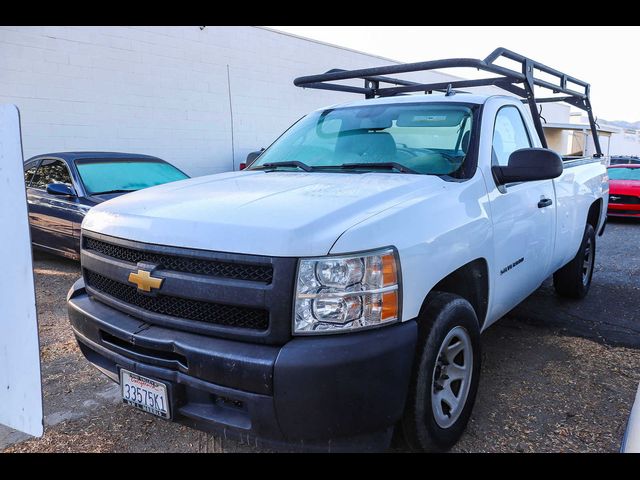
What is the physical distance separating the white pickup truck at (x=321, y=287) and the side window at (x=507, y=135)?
52mm

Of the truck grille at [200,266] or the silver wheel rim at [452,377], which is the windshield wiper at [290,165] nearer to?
the truck grille at [200,266]

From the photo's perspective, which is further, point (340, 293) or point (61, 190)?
point (61, 190)

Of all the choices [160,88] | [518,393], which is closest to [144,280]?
[518,393]

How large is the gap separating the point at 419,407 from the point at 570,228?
283 centimetres

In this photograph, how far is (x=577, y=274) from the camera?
16.4 feet

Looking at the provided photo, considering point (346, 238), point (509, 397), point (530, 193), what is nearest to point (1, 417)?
point (346, 238)

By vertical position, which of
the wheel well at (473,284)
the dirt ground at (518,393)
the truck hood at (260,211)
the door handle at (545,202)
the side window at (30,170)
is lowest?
the dirt ground at (518,393)

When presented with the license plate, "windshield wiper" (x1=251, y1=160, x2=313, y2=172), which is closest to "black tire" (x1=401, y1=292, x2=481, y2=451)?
the license plate

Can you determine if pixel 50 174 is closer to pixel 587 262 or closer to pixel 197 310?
pixel 197 310

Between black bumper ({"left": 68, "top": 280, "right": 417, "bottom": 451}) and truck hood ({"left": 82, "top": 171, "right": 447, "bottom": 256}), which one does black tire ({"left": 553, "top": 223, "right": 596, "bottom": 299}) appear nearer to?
truck hood ({"left": 82, "top": 171, "right": 447, "bottom": 256})

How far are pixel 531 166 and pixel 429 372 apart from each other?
143cm

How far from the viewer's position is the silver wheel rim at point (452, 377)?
2.43 meters

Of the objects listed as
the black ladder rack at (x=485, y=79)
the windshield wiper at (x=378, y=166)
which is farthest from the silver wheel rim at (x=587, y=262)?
the windshield wiper at (x=378, y=166)

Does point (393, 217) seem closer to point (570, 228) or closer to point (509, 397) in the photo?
point (509, 397)
